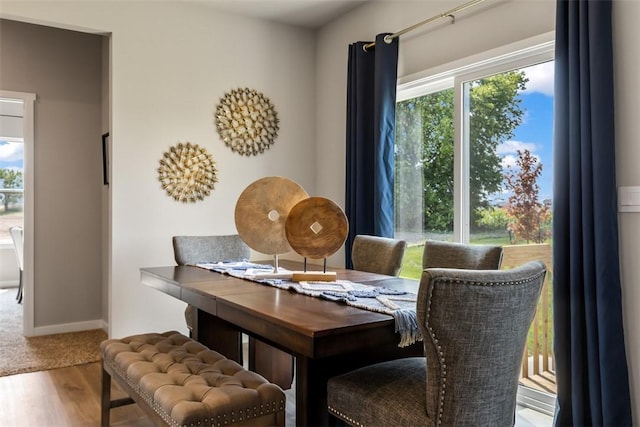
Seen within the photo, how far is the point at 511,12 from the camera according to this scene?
2.79 m

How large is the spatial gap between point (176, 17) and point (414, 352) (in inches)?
125

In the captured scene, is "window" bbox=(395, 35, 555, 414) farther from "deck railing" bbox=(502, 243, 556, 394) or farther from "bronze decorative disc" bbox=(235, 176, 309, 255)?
"bronze decorative disc" bbox=(235, 176, 309, 255)

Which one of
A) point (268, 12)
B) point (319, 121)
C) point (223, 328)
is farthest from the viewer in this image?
point (319, 121)

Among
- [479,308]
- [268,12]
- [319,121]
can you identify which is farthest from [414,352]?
[268,12]

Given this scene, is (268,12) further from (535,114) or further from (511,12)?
(535,114)

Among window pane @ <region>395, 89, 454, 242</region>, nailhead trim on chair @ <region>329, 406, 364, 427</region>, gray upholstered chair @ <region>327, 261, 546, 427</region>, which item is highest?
window pane @ <region>395, 89, 454, 242</region>

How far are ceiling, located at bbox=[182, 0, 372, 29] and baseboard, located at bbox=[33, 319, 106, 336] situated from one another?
9.82 ft

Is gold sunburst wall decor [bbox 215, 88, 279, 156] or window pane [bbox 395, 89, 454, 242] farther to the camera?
gold sunburst wall decor [bbox 215, 88, 279, 156]

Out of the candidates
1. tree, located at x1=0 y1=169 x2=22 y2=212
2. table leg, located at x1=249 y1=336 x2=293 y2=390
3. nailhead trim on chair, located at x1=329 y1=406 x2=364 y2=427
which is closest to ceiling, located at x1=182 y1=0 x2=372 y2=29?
table leg, located at x1=249 y1=336 x2=293 y2=390

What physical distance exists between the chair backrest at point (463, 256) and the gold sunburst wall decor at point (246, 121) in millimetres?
2107

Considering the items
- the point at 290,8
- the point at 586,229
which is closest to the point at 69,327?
the point at 290,8

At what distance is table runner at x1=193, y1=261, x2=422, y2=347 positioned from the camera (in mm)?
1602

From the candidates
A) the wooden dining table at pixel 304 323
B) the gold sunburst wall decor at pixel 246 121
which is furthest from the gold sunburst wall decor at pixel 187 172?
the wooden dining table at pixel 304 323

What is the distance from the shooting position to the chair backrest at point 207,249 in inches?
122
